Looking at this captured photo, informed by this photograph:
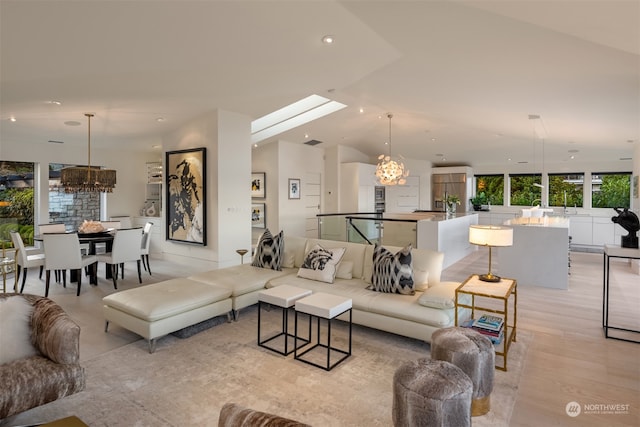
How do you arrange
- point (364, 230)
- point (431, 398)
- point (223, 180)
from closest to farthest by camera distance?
point (431, 398)
point (223, 180)
point (364, 230)

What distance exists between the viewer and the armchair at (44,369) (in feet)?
7.01

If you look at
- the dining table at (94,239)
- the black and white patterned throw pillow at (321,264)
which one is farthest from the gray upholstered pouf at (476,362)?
the dining table at (94,239)

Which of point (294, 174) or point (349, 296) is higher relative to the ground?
point (294, 174)

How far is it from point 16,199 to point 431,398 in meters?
8.68

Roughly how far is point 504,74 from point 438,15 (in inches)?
55.1

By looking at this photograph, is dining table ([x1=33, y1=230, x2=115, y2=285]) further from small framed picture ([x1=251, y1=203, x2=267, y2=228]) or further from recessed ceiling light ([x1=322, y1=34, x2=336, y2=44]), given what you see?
recessed ceiling light ([x1=322, y1=34, x2=336, y2=44])

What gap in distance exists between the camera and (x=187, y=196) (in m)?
7.06

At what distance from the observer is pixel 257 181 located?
9664 millimetres

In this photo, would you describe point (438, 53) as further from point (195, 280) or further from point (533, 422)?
point (195, 280)

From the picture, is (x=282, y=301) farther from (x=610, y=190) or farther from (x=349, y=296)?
(x=610, y=190)

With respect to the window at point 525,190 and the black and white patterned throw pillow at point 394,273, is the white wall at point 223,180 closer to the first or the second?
the black and white patterned throw pillow at point 394,273

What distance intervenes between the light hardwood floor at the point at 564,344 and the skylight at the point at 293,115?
12.6 feet

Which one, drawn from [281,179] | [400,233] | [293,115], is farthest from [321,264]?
[281,179]

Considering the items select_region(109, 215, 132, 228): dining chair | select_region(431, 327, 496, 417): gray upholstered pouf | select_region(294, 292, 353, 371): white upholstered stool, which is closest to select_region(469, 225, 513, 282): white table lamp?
select_region(431, 327, 496, 417): gray upholstered pouf
